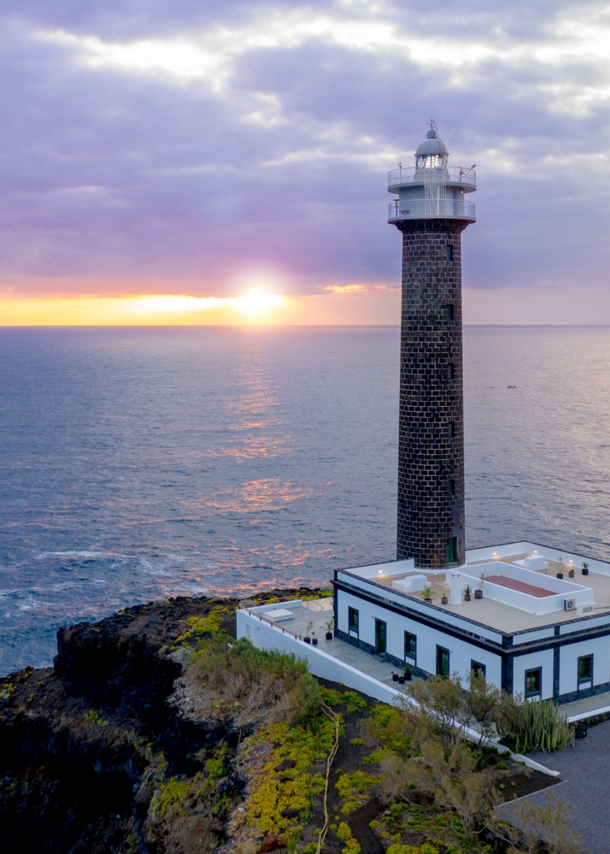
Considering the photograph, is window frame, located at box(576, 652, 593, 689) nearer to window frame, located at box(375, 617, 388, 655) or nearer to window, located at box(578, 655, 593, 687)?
→ window, located at box(578, 655, 593, 687)

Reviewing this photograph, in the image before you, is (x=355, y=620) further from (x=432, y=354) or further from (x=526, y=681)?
(x=432, y=354)

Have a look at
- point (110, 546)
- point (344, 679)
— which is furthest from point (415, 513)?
point (110, 546)

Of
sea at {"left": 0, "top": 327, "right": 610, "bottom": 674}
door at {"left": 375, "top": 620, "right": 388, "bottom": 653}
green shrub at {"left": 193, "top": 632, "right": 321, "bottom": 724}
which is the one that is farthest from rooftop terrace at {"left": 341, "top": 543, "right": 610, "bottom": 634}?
sea at {"left": 0, "top": 327, "right": 610, "bottom": 674}

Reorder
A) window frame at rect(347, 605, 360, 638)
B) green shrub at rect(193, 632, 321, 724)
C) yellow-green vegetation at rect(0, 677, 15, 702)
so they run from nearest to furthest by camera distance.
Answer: green shrub at rect(193, 632, 321, 724) < window frame at rect(347, 605, 360, 638) < yellow-green vegetation at rect(0, 677, 15, 702)

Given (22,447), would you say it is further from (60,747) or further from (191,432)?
(60,747)

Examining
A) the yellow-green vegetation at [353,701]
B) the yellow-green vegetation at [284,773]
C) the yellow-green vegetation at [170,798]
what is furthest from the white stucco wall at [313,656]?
the yellow-green vegetation at [170,798]

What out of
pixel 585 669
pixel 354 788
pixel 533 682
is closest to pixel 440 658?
pixel 533 682
